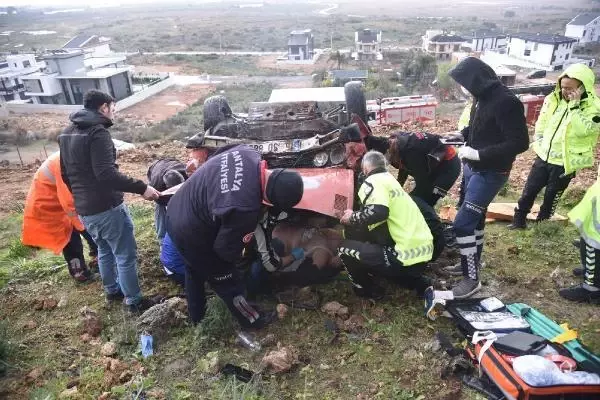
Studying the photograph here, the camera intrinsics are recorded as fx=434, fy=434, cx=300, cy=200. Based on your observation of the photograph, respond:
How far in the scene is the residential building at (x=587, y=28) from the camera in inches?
1705

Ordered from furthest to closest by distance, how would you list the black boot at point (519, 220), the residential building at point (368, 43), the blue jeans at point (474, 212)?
1. the residential building at point (368, 43)
2. the black boot at point (519, 220)
3. the blue jeans at point (474, 212)

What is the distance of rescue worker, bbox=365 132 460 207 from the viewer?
3.99m

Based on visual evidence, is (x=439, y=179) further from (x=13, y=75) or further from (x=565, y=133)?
(x=13, y=75)

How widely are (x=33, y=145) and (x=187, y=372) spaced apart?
17.4m

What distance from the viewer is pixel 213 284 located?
3119 millimetres

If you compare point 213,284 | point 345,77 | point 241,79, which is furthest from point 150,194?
point 241,79

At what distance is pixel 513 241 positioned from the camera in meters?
4.44

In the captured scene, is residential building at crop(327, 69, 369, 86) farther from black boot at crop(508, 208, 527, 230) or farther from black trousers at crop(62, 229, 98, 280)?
black trousers at crop(62, 229, 98, 280)

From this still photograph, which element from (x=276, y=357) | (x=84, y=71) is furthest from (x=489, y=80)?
(x=84, y=71)

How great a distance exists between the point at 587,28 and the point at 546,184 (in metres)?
50.0

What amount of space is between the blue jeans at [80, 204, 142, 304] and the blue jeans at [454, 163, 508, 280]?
2636 millimetres

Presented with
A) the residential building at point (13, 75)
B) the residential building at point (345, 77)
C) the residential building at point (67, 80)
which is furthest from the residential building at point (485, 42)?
the residential building at point (13, 75)

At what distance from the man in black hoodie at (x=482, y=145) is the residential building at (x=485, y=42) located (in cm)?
4275

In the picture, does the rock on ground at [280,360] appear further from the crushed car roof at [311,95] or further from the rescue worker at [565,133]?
the crushed car roof at [311,95]
